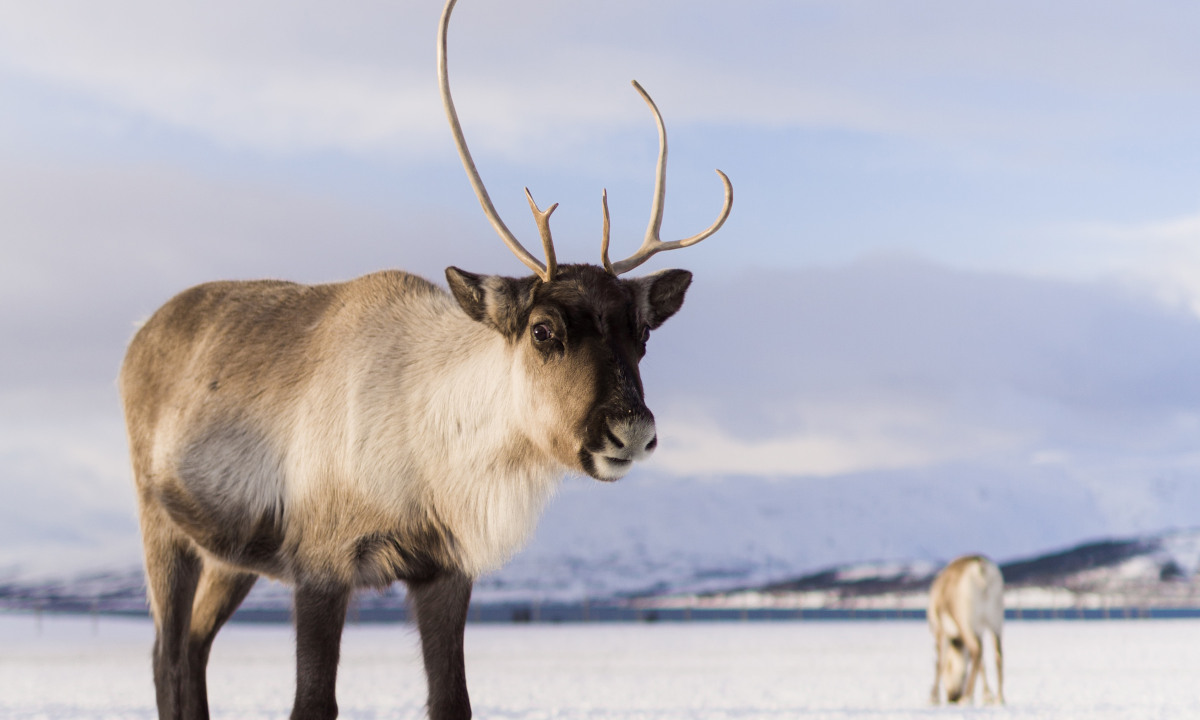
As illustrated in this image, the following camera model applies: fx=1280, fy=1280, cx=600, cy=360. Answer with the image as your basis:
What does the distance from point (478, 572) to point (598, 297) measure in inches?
61.9

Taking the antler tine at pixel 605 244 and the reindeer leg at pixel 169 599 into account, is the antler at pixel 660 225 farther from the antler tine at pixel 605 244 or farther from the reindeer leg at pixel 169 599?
the reindeer leg at pixel 169 599

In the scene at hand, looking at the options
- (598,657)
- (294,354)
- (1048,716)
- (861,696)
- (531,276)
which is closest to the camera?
(531,276)

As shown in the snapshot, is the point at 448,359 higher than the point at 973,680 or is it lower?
higher

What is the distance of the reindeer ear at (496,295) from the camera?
577cm

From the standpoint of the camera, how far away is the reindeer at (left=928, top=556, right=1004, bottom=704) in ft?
51.9

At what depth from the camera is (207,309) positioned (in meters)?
7.86

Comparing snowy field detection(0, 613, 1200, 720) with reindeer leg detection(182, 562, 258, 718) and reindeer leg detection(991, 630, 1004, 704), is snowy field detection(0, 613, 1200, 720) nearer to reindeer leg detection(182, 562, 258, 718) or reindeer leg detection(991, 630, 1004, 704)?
reindeer leg detection(991, 630, 1004, 704)

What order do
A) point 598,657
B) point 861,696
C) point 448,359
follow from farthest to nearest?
point 598,657 < point 861,696 < point 448,359

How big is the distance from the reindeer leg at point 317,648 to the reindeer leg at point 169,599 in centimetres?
172

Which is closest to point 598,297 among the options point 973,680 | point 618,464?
point 618,464

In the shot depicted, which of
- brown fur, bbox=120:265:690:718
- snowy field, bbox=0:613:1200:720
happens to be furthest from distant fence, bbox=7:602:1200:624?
brown fur, bbox=120:265:690:718

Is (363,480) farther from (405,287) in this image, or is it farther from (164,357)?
(164,357)

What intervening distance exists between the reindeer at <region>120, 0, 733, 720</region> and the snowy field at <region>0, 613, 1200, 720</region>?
562 mm

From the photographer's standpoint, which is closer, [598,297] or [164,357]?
[598,297]
